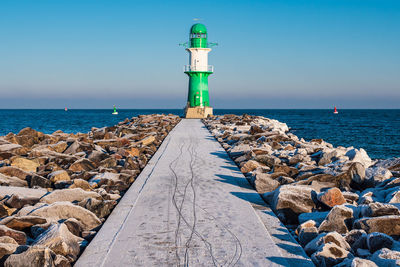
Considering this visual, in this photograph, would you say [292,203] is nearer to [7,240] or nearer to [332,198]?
[332,198]

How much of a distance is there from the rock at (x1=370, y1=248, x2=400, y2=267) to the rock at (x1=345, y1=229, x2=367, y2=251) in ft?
1.06

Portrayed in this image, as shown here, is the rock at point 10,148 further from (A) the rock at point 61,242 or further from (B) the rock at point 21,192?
(A) the rock at point 61,242

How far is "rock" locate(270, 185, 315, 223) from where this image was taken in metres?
4.44

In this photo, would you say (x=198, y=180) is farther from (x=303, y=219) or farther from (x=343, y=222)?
(x=343, y=222)

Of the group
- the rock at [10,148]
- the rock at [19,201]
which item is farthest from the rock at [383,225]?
the rock at [10,148]

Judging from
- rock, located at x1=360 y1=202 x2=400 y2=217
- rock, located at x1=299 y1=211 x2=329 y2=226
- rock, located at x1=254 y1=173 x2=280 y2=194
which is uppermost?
rock, located at x1=360 y1=202 x2=400 y2=217

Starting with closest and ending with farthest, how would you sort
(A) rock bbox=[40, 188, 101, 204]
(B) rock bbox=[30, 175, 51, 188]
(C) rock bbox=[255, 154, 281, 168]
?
(A) rock bbox=[40, 188, 101, 204], (B) rock bbox=[30, 175, 51, 188], (C) rock bbox=[255, 154, 281, 168]

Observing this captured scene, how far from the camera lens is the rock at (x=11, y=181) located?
5.96 metres

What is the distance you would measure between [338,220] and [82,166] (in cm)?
501

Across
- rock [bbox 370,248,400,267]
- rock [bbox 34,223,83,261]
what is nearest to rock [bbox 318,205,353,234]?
rock [bbox 370,248,400,267]

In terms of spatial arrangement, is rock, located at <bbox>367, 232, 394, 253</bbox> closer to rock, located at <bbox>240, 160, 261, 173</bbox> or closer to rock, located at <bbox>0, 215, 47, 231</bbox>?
rock, located at <bbox>0, 215, 47, 231</bbox>

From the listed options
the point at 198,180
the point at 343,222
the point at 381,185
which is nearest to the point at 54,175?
the point at 198,180

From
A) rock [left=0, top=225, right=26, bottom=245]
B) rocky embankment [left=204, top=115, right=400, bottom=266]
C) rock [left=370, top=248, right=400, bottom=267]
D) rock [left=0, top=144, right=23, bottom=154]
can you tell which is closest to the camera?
rock [left=370, top=248, right=400, bottom=267]

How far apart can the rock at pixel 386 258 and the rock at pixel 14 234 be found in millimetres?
3086
